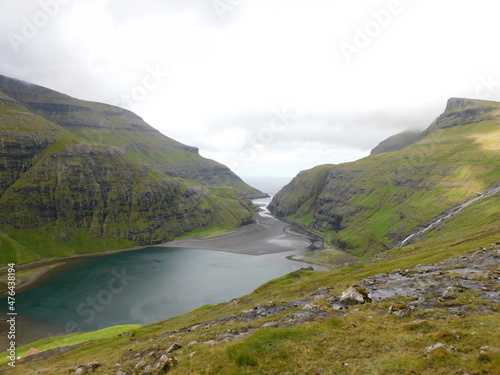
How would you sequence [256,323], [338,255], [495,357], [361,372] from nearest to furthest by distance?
1. [495,357]
2. [361,372]
3. [256,323]
4. [338,255]

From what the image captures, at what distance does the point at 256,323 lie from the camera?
29.7 metres

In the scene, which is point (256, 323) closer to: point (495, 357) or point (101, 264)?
point (495, 357)

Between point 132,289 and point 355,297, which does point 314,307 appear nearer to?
point 355,297

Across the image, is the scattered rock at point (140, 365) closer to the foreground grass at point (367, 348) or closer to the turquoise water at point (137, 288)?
the foreground grass at point (367, 348)

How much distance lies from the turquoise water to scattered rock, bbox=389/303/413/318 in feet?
291

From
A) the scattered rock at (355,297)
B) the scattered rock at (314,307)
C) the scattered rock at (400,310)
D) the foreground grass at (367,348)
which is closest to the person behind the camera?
the foreground grass at (367,348)

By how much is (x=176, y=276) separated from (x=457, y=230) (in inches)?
5589

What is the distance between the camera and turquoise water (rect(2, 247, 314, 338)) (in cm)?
9719

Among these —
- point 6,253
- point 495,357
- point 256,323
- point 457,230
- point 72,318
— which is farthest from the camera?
point 6,253

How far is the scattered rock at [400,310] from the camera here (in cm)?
2326

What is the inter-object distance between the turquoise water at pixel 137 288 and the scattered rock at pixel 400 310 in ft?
291

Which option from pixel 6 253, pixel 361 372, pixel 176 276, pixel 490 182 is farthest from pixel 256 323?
pixel 490 182

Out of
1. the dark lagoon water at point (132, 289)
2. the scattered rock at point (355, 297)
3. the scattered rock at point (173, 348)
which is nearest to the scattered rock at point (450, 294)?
the scattered rock at point (355, 297)

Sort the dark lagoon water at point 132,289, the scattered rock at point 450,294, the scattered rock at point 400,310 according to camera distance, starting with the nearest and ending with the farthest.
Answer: the scattered rock at point 400,310 < the scattered rock at point 450,294 < the dark lagoon water at point 132,289
